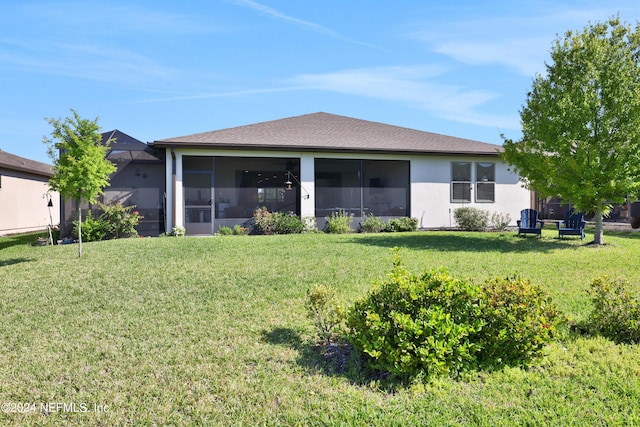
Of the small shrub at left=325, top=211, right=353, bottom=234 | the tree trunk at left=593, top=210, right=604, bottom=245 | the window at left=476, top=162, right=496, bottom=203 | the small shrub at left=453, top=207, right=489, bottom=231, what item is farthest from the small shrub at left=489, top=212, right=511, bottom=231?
the small shrub at left=325, top=211, right=353, bottom=234

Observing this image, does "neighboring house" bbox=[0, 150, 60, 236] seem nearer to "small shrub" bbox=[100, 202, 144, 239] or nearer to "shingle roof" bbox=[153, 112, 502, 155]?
"small shrub" bbox=[100, 202, 144, 239]

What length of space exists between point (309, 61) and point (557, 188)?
27.2 feet

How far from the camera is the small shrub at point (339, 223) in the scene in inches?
643

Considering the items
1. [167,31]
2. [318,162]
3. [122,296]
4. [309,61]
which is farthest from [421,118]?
[122,296]

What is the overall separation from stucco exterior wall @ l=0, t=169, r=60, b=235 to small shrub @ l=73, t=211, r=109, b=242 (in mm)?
5544

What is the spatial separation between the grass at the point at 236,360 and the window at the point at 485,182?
9.74m

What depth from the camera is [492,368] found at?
3.95m

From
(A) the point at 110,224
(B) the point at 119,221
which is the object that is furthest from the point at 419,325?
(A) the point at 110,224

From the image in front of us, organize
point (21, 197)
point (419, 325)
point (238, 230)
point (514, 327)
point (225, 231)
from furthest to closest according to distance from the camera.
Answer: point (21, 197), point (238, 230), point (225, 231), point (514, 327), point (419, 325)

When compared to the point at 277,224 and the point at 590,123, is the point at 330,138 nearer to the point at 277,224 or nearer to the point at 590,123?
the point at 277,224

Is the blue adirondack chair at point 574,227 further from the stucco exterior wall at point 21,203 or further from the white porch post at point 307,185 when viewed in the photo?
the stucco exterior wall at point 21,203

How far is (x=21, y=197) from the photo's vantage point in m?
22.0

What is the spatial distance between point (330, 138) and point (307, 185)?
2534mm

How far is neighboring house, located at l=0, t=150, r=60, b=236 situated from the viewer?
20219 mm
